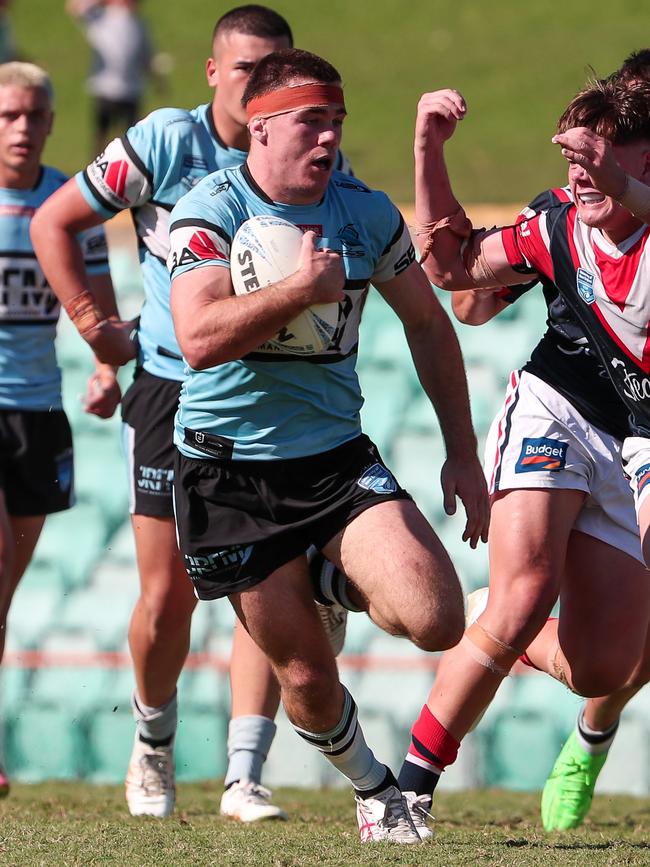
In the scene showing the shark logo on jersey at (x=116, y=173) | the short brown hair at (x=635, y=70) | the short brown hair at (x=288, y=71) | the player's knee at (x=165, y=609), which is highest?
the short brown hair at (x=635, y=70)

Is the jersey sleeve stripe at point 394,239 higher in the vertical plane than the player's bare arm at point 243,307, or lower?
higher

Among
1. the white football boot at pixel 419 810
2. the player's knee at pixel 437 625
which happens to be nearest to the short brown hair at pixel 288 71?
the player's knee at pixel 437 625

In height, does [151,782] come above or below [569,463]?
below

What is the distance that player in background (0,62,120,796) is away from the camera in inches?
230

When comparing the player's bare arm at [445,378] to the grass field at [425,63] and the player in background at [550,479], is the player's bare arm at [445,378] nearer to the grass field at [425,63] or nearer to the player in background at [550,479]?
the player in background at [550,479]

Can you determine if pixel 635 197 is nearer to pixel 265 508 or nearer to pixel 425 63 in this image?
pixel 265 508

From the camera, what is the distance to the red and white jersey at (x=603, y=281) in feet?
13.6

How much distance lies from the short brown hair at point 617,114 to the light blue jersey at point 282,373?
66 cm

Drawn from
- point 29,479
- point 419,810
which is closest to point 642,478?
point 419,810

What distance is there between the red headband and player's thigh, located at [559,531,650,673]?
1.57 metres

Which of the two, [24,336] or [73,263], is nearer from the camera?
[73,263]

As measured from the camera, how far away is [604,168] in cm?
376

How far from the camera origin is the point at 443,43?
23141 millimetres

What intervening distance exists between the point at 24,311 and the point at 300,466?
2115mm
